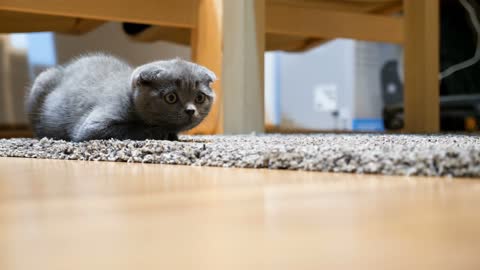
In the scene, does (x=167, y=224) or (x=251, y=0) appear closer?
(x=167, y=224)

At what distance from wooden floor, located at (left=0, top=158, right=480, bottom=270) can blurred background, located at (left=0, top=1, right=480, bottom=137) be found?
155 centimetres

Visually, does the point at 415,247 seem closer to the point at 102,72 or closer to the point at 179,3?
the point at 102,72

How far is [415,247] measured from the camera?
0.79 feet

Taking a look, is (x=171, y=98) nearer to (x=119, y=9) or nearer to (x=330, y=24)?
(x=119, y=9)

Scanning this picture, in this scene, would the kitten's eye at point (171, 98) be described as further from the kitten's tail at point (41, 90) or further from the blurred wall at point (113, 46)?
the blurred wall at point (113, 46)

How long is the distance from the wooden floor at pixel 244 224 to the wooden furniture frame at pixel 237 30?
2.77 ft

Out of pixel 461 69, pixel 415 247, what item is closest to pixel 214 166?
pixel 415 247

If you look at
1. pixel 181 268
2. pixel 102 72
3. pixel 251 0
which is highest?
pixel 251 0

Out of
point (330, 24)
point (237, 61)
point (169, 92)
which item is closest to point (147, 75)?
point (169, 92)

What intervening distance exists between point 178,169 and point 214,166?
0.17ft

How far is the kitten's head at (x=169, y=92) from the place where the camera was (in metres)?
0.99

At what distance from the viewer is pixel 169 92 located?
993 millimetres

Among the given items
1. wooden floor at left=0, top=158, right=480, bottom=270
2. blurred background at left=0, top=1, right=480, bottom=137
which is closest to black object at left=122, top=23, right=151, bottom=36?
blurred background at left=0, top=1, right=480, bottom=137

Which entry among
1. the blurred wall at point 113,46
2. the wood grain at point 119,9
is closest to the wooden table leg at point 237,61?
the wood grain at point 119,9
